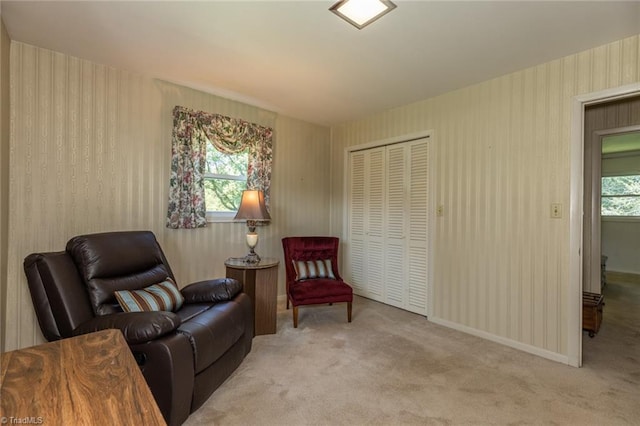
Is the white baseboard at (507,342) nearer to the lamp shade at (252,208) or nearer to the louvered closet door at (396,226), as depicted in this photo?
the louvered closet door at (396,226)

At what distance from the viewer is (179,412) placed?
1603mm

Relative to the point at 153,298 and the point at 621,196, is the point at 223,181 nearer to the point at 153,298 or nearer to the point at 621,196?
the point at 153,298

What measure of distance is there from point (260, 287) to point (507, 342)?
2271 millimetres

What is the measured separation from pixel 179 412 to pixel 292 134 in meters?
3.30

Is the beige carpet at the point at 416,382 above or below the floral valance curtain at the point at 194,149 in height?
below

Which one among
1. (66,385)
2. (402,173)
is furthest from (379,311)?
(66,385)

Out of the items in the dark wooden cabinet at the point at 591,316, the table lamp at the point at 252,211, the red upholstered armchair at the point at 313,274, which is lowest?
the dark wooden cabinet at the point at 591,316

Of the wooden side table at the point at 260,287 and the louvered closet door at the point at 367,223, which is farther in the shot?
the louvered closet door at the point at 367,223

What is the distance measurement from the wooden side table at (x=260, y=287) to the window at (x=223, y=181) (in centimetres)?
80

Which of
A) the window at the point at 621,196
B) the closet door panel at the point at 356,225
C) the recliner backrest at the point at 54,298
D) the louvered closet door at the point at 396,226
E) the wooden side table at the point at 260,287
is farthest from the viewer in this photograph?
the window at the point at 621,196

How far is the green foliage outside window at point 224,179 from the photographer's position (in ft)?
11.1

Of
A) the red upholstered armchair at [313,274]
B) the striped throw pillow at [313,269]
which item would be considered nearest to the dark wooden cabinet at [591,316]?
the red upholstered armchair at [313,274]

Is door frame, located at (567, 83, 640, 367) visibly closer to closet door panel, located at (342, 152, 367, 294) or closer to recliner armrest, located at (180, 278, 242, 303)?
closet door panel, located at (342, 152, 367, 294)

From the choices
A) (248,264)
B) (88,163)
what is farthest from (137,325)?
(88,163)
